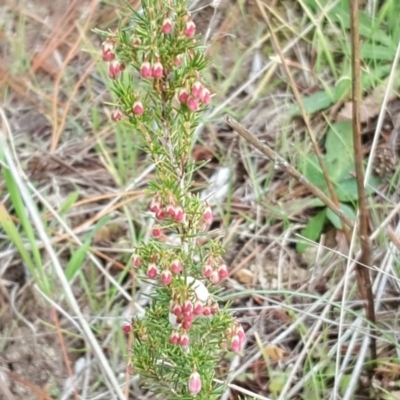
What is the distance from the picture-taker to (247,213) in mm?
2154

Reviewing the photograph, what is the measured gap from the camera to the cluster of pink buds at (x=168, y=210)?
1.12 metres

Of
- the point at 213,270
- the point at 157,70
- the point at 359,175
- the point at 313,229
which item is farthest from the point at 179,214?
the point at 313,229

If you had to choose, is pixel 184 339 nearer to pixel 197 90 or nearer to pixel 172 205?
pixel 172 205

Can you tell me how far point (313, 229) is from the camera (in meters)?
2.05

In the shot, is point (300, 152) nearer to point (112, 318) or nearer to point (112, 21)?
point (112, 318)

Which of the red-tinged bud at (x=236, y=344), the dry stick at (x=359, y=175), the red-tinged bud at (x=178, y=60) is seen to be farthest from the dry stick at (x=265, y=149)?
the red-tinged bud at (x=236, y=344)

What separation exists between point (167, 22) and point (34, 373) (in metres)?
1.18

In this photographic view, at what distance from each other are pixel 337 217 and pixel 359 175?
476mm

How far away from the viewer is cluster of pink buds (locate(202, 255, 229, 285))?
45.9 inches

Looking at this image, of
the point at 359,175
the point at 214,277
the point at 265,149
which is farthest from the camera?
the point at 359,175

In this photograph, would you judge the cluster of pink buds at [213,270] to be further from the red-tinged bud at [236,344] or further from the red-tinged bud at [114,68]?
the red-tinged bud at [114,68]

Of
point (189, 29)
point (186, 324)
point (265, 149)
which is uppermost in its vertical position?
point (189, 29)

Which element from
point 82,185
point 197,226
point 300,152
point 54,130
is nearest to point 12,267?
point 82,185

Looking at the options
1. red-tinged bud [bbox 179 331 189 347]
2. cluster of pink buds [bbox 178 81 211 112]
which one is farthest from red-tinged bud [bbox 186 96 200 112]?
red-tinged bud [bbox 179 331 189 347]
